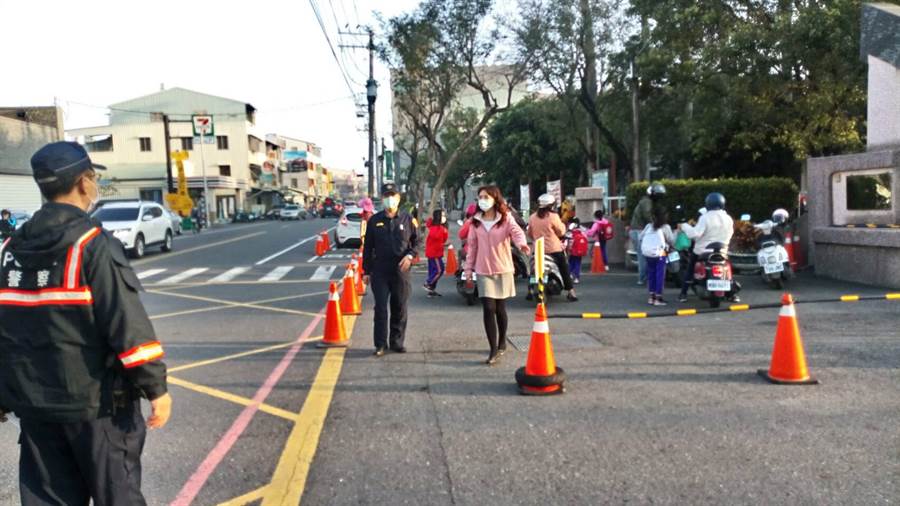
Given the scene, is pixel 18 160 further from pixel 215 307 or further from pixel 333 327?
pixel 333 327

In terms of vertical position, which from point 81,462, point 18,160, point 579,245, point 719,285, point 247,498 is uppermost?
point 18,160

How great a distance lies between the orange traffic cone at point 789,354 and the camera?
5832 millimetres

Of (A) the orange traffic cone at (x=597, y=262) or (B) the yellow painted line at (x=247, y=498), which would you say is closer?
(B) the yellow painted line at (x=247, y=498)

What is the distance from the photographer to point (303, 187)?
4326 inches

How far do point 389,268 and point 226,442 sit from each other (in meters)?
3.05

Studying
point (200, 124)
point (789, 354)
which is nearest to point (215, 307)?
point (789, 354)

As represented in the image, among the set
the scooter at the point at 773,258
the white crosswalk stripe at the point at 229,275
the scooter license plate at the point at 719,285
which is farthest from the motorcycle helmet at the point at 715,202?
the white crosswalk stripe at the point at 229,275

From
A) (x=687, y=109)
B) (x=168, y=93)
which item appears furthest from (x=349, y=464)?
(x=168, y=93)

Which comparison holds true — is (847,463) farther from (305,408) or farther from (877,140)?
(877,140)

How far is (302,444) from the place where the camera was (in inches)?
186

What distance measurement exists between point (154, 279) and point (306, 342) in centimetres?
914

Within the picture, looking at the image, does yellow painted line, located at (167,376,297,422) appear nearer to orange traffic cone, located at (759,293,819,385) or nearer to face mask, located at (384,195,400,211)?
face mask, located at (384,195,400,211)

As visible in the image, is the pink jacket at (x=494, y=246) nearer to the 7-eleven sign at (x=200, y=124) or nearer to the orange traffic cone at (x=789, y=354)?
the orange traffic cone at (x=789, y=354)

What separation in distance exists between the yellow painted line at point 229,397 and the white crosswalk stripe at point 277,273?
903 cm
